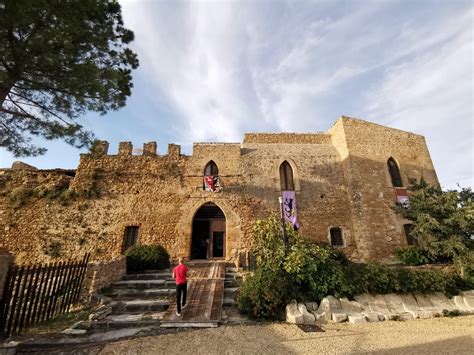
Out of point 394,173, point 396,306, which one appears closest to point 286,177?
point 394,173

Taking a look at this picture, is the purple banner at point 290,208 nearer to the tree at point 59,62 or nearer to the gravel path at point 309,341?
the gravel path at point 309,341

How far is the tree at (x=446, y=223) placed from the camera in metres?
9.48

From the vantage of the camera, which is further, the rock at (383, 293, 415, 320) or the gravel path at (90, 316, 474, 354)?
the rock at (383, 293, 415, 320)

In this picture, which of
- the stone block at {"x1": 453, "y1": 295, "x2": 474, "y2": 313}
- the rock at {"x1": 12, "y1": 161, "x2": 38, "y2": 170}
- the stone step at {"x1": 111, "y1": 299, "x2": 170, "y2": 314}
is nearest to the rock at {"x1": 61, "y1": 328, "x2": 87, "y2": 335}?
the stone step at {"x1": 111, "y1": 299, "x2": 170, "y2": 314}

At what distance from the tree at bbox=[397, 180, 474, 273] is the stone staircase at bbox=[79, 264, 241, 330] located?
28.1ft

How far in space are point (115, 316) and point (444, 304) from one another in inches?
396

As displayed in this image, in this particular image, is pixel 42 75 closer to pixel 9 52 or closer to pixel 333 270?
pixel 9 52

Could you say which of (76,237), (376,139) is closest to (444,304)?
(376,139)

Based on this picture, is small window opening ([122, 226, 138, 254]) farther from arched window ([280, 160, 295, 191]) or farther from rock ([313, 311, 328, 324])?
rock ([313, 311, 328, 324])

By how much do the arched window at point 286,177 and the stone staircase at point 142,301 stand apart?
22.6 feet

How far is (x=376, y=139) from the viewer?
15.8m

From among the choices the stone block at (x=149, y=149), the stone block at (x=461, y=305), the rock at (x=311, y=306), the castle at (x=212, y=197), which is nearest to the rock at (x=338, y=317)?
the rock at (x=311, y=306)

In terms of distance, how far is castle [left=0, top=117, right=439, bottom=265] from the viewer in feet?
43.2

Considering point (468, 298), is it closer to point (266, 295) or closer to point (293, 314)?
point (293, 314)
